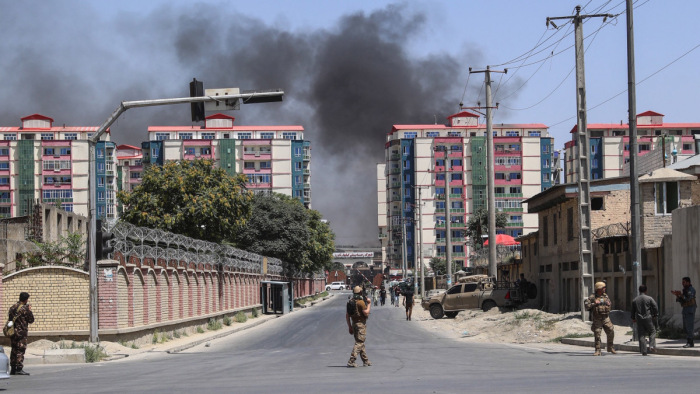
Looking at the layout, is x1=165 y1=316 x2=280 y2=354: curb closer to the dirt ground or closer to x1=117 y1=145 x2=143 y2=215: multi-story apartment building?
the dirt ground

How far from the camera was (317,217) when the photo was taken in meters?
108

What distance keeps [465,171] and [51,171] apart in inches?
2491

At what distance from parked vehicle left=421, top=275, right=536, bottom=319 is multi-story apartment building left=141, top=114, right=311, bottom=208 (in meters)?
96.9

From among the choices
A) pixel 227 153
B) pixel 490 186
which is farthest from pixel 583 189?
pixel 227 153

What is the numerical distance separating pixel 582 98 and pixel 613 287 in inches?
302

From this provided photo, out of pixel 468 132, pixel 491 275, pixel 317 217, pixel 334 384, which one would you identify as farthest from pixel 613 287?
pixel 468 132

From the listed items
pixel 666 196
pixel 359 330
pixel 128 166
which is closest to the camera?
pixel 359 330

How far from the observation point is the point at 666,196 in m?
31.5

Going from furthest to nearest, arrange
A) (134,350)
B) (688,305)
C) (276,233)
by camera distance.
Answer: (276,233)
(134,350)
(688,305)

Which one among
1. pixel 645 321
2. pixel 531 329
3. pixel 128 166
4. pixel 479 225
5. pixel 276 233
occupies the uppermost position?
pixel 128 166

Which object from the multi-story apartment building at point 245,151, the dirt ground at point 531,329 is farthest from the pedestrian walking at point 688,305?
the multi-story apartment building at point 245,151

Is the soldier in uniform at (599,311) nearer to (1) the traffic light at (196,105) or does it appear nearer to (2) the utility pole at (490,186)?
(1) the traffic light at (196,105)

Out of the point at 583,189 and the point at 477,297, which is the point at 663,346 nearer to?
the point at 583,189

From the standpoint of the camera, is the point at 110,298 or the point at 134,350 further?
the point at 134,350
